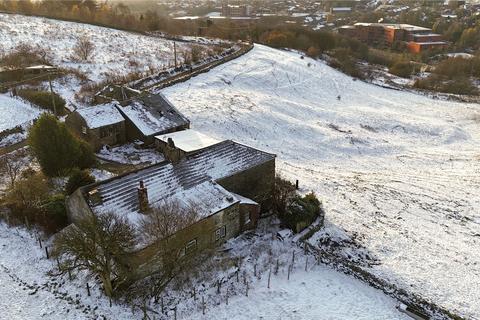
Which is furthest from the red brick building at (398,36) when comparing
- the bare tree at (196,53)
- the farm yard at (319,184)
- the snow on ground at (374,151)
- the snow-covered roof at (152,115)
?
the snow-covered roof at (152,115)

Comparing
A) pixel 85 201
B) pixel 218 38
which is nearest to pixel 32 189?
pixel 85 201

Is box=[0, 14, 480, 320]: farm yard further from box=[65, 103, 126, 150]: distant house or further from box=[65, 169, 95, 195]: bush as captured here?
box=[65, 169, 95, 195]: bush

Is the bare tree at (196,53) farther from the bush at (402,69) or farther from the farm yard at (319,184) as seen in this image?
the bush at (402,69)

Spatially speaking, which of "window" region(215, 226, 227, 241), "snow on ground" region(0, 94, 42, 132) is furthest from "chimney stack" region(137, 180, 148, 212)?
"snow on ground" region(0, 94, 42, 132)

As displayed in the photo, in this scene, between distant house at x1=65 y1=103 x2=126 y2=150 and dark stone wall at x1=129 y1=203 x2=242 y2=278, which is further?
distant house at x1=65 y1=103 x2=126 y2=150

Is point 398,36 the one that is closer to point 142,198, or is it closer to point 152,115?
point 152,115

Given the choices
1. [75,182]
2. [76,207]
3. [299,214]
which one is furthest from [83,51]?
[299,214]
